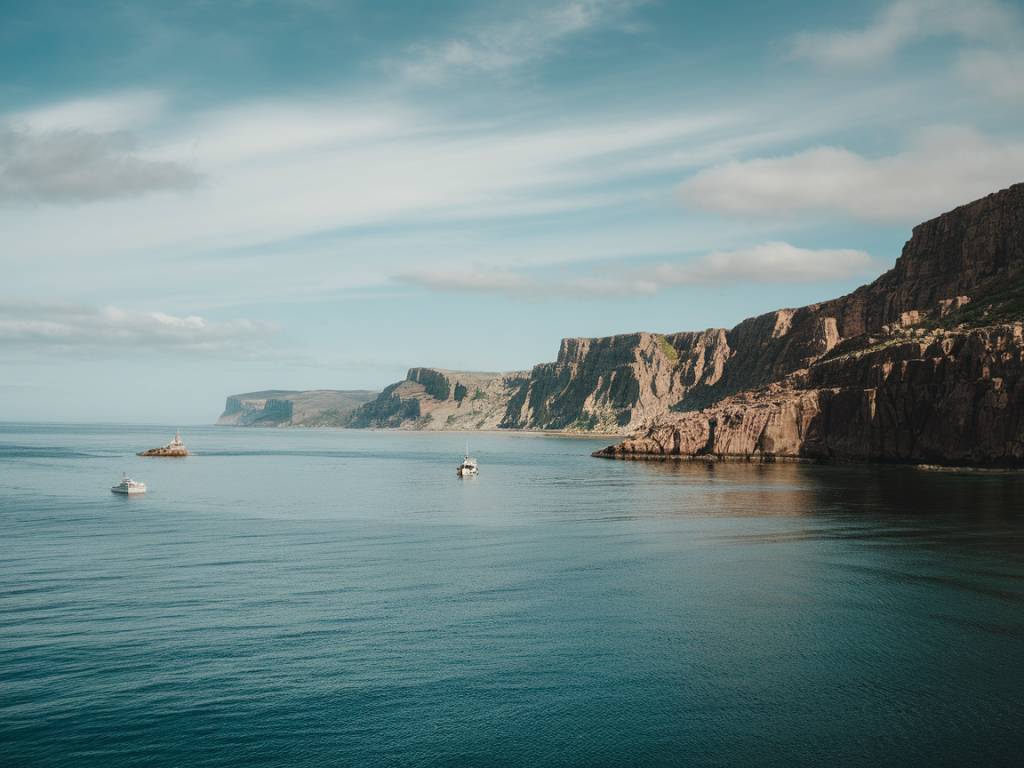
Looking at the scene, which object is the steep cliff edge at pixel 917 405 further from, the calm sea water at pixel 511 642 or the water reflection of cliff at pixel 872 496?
the calm sea water at pixel 511 642

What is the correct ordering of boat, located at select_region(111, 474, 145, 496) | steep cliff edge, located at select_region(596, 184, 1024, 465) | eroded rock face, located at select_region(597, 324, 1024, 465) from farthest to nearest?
steep cliff edge, located at select_region(596, 184, 1024, 465) < eroded rock face, located at select_region(597, 324, 1024, 465) < boat, located at select_region(111, 474, 145, 496)

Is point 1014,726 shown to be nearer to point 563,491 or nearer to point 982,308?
point 563,491

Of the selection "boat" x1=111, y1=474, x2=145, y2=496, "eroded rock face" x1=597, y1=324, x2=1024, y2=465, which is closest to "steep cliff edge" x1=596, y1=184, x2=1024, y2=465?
"eroded rock face" x1=597, y1=324, x2=1024, y2=465

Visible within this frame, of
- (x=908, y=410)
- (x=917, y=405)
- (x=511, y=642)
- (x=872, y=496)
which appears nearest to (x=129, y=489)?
(x=511, y=642)

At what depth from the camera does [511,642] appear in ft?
130

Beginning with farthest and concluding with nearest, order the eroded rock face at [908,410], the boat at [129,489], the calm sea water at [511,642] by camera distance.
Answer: the eroded rock face at [908,410]
the boat at [129,489]
the calm sea water at [511,642]

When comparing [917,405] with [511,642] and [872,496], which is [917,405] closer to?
[872,496]

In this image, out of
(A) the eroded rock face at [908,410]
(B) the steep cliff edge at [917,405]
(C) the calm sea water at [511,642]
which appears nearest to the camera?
(C) the calm sea water at [511,642]

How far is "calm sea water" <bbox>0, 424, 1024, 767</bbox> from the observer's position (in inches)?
1135

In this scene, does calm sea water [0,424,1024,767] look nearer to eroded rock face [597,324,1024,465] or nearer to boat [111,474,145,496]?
boat [111,474,145,496]

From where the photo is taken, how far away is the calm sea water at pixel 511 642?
94.6ft

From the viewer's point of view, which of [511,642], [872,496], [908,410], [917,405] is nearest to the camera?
[511,642]

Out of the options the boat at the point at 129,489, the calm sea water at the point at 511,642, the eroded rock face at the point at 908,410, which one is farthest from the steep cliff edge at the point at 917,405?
the boat at the point at 129,489

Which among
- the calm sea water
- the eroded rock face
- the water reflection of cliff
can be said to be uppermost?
the eroded rock face
